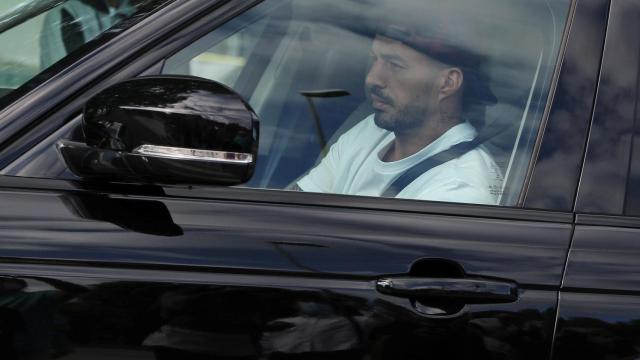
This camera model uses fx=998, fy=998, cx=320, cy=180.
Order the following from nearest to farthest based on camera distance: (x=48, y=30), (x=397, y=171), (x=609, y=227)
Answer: (x=609, y=227) → (x=397, y=171) → (x=48, y=30)

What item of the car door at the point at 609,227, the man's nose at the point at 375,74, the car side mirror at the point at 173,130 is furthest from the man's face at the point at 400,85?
the car side mirror at the point at 173,130

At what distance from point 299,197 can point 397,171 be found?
26cm

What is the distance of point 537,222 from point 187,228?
70 cm

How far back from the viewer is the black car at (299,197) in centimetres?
182

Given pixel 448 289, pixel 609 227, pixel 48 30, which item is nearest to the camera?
pixel 448 289

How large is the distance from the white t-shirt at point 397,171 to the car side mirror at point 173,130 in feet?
0.91

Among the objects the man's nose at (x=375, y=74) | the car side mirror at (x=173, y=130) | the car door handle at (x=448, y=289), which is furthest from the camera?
the man's nose at (x=375, y=74)

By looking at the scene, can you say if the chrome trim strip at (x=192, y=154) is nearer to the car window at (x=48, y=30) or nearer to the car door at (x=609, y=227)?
the car window at (x=48, y=30)

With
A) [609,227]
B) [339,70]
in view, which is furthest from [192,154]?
[609,227]

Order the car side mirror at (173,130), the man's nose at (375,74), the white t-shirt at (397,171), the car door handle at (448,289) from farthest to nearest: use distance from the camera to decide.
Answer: the man's nose at (375,74)
the white t-shirt at (397,171)
the car door handle at (448,289)
the car side mirror at (173,130)

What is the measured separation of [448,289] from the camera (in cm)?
191

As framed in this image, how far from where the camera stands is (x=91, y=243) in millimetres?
1874

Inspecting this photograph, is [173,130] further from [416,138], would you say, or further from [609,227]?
[609,227]

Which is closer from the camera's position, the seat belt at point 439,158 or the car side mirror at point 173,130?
the car side mirror at point 173,130
